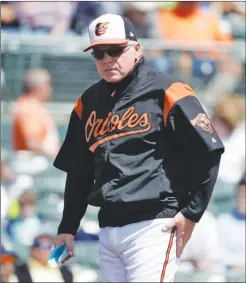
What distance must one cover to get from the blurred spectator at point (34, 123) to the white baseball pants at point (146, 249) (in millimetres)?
2763


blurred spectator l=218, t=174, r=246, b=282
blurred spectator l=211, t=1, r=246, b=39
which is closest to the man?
blurred spectator l=218, t=174, r=246, b=282

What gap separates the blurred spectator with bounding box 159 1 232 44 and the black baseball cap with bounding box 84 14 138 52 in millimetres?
3327

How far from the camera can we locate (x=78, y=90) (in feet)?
20.6

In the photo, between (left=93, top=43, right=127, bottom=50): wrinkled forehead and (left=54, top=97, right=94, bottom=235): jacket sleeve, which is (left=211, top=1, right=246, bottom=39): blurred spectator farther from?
(left=93, top=43, right=127, bottom=50): wrinkled forehead

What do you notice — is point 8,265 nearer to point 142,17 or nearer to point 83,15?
point 83,15

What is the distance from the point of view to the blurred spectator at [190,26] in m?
6.66

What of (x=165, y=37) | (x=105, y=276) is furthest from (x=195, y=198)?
(x=165, y=37)

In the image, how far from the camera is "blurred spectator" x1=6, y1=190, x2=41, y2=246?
5.68 metres

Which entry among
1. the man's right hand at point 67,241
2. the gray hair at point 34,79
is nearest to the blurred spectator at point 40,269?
the gray hair at point 34,79

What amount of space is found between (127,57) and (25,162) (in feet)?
8.95

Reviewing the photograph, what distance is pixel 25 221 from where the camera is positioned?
225 inches

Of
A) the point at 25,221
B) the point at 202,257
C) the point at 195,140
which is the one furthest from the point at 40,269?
the point at 195,140

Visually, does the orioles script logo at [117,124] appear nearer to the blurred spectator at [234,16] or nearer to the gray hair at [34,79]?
the gray hair at [34,79]

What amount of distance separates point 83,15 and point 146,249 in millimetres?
3796
